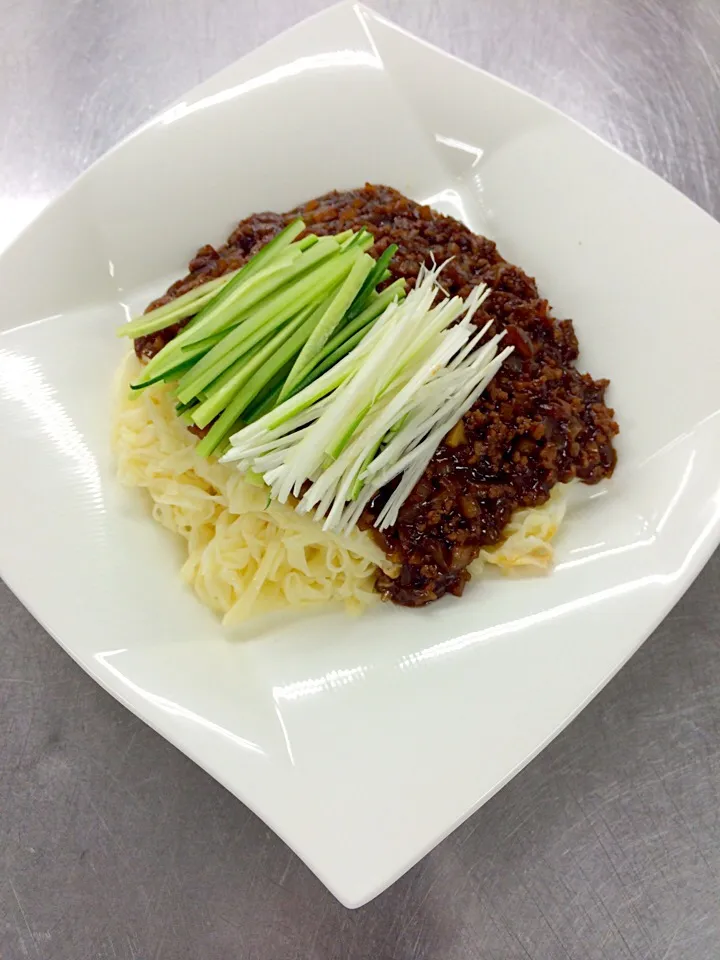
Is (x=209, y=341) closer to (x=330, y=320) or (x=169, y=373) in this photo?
(x=169, y=373)

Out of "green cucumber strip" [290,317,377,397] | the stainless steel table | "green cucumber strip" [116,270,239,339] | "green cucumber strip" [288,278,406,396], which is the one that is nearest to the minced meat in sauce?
"green cucumber strip" [116,270,239,339]

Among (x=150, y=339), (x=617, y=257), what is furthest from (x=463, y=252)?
(x=150, y=339)

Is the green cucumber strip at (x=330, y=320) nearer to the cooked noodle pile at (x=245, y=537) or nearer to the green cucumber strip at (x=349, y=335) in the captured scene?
the green cucumber strip at (x=349, y=335)

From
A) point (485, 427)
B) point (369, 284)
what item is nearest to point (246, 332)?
point (369, 284)

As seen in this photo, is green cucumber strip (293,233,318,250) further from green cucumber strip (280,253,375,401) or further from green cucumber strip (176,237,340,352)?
green cucumber strip (280,253,375,401)

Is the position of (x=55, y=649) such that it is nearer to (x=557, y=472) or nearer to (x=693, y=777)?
(x=557, y=472)
